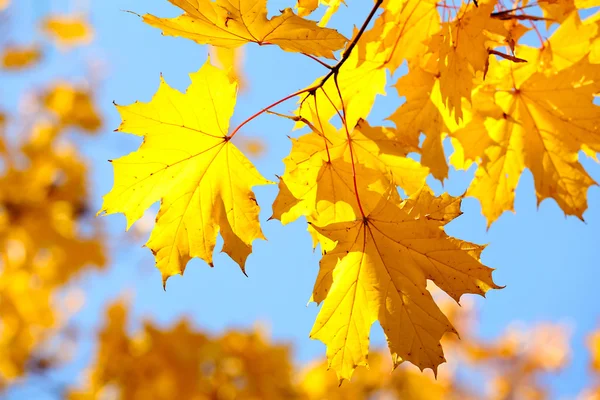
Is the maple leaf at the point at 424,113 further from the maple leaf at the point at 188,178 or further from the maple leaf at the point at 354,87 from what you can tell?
the maple leaf at the point at 188,178

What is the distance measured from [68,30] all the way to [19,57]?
27.9 inches

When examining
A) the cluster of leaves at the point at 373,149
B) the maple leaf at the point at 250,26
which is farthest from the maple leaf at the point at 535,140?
the maple leaf at the point at 250,26

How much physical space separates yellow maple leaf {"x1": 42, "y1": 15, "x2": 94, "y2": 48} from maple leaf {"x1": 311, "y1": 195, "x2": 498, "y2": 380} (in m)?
6.49

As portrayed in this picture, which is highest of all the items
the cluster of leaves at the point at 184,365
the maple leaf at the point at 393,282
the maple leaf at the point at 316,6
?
the cluster of leaves at the point at 184,365

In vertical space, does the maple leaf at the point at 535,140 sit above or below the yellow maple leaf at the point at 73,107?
below

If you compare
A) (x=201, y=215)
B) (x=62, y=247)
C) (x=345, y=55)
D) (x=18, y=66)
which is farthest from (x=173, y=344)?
(x=18, y=66)

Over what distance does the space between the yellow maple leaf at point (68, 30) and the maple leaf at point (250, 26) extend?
6296mm

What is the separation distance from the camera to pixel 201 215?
3.28ft

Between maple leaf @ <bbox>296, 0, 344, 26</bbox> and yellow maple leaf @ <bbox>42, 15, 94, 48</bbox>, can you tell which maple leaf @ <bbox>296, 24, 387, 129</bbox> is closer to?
maple leaf @ <bbox>296, 0, 344, 26</bbox>

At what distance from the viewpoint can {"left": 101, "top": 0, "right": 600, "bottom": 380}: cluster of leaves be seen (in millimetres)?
889

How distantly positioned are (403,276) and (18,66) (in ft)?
20.9

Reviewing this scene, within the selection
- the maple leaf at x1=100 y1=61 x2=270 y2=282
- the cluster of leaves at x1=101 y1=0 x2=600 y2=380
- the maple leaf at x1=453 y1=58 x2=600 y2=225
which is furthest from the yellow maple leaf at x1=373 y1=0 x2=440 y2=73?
the maple leaf at x1=100 y1=61 x2=270 y2=282

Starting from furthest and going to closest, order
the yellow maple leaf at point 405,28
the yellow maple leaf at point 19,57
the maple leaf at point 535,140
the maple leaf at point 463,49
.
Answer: the yellow maple leaf at point 19,57 → the maple leaf at point 535,140 → the yellow maple leaf at point 405,28 → the maple leaf at point 463,49

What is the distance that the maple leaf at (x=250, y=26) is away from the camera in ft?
2.62
